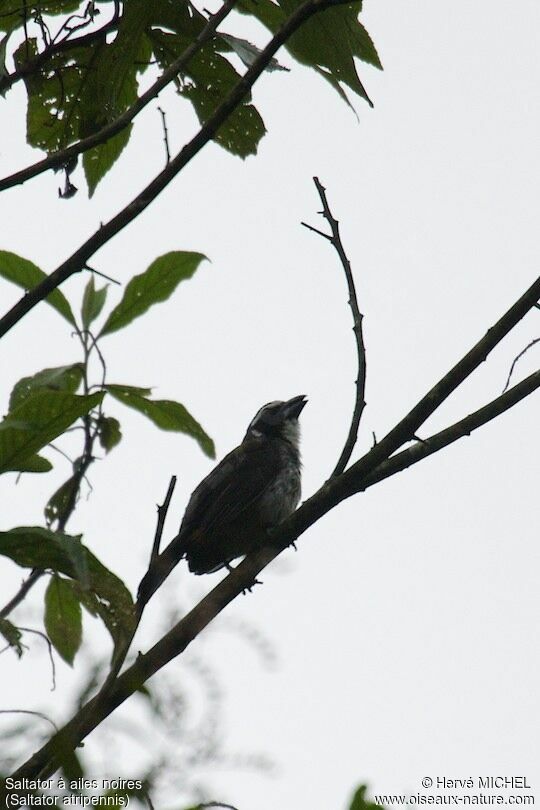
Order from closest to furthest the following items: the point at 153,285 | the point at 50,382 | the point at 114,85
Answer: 1. the point at 114,85
2. the point at 50,382
3. the point at 153,285

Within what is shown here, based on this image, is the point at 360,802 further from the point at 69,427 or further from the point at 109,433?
the point at 109,433

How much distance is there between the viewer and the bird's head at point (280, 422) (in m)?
7.56

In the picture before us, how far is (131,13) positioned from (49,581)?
1.42 m

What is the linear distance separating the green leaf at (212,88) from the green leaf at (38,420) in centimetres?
82

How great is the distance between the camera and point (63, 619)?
2.96m

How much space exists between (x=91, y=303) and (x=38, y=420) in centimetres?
180

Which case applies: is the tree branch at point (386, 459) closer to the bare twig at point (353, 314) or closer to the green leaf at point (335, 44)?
the bare twig at point (353, 314)

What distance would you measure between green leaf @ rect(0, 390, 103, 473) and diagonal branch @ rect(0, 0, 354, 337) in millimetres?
199

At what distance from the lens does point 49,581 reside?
2973 millimetres

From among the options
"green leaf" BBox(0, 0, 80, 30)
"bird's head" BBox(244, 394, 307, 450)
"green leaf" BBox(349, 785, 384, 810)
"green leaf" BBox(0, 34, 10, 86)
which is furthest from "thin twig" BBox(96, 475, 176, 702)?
"bird's head" BBox(244, 394, 307, 450)

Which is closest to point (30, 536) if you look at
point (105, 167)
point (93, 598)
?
point (93, 598)

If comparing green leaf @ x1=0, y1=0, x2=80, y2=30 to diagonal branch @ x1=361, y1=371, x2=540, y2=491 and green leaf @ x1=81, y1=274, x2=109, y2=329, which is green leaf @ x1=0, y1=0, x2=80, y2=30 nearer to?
green leaf @ x1=81, y1=274, x2=109, y2=329

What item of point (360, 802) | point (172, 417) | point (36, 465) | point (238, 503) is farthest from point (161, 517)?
point (238, 503)

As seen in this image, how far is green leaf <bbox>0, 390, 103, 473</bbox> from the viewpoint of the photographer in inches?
87.5
